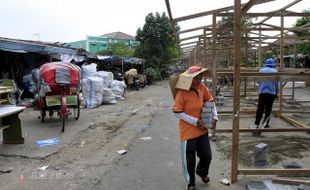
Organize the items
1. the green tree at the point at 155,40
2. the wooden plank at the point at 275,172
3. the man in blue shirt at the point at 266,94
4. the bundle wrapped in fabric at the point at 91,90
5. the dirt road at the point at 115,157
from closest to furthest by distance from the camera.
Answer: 1. the wooden plank at the point at 275,172
2. the dirt road at the point at 115,157
3. the man in blue shirt at the point at 266,94
4. the bundle wrapped in fabric at the point at 91,90
5. the green tree at the point at 155,40

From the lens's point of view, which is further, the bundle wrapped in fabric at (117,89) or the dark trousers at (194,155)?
the bundle wrapped in fabric at (117,89)

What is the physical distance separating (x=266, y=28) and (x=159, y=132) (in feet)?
15.3

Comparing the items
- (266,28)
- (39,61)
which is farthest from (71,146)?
(39,61)

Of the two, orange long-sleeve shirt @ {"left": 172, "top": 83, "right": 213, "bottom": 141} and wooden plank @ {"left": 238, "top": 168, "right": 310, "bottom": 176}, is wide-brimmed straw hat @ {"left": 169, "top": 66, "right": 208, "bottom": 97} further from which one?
wooden plank @ {"left": 238, "top": 168, "right": 310, "bottom": 176}

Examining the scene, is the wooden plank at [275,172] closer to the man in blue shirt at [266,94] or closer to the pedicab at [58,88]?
the man in blue shirt at [266,94]

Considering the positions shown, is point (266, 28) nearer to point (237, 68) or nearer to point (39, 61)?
point (237, 68)

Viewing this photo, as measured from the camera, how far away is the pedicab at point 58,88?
9.08 meters

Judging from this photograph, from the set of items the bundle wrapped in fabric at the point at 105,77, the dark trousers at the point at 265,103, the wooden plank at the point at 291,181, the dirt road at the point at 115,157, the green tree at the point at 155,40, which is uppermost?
the green tree at the point at 155,40

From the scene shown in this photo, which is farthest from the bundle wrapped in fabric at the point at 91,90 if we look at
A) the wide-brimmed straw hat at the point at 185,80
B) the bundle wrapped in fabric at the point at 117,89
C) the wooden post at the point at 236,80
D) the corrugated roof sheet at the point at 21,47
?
the wooden post at the point at 236,80

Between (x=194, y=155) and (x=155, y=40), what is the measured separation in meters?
29.2

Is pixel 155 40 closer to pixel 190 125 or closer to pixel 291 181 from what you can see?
pixel 190 125

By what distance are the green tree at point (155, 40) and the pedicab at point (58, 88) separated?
22.8m

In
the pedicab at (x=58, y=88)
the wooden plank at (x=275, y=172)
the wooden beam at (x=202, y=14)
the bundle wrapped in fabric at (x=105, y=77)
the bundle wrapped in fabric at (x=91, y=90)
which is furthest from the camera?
the bundle wrapped in fabric at (x=105, y=77)

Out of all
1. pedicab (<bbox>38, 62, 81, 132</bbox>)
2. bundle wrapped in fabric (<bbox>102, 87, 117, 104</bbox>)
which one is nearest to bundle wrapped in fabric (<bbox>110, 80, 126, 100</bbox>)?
bundle wrapped in fabric (<bbox>102, 87, 117, 104</bbox>)
